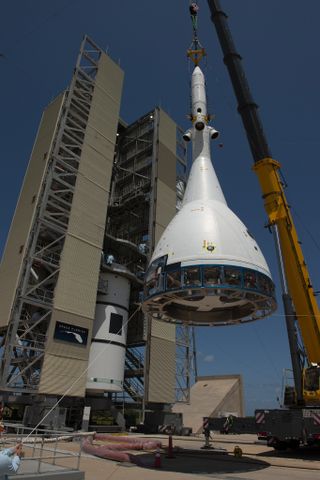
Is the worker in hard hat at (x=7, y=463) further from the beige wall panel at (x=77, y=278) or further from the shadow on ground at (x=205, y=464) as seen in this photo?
the beige wall panel at (x=77, y=278)

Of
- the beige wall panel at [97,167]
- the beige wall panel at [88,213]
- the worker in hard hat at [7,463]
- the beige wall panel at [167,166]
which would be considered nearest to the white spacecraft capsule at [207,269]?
the worker in hard hat at [7,463]

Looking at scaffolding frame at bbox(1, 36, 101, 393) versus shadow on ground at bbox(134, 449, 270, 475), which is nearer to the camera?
shadow on ground at bbox(134, 449, 270, 475)

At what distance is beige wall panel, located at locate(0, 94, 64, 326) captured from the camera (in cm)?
3659

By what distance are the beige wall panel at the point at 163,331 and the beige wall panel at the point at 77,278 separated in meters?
9.90

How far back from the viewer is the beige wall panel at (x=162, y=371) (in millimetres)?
44656

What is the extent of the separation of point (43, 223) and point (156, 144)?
→ 24.5 metres

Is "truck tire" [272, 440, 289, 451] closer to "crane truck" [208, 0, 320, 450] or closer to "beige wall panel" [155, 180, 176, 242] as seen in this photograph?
"crane truck" [208, 0, 320, 450]

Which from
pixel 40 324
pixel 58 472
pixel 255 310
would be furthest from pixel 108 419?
pixel 58 472

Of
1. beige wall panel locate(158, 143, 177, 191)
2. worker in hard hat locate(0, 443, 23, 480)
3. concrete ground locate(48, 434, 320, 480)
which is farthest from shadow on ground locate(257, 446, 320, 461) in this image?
beige wall panel locate(158, 143, 177, 191)

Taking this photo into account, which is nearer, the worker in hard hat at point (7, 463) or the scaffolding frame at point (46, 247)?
the worker in hard hat at point (7, 463)

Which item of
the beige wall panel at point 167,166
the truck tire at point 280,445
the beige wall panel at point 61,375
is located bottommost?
the truck tire at point 280,445

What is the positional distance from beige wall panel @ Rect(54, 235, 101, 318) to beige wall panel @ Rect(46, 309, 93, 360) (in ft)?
1.76

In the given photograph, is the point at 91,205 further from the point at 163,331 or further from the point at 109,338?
the point at 163,331

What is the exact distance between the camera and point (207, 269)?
15453 millimetres
